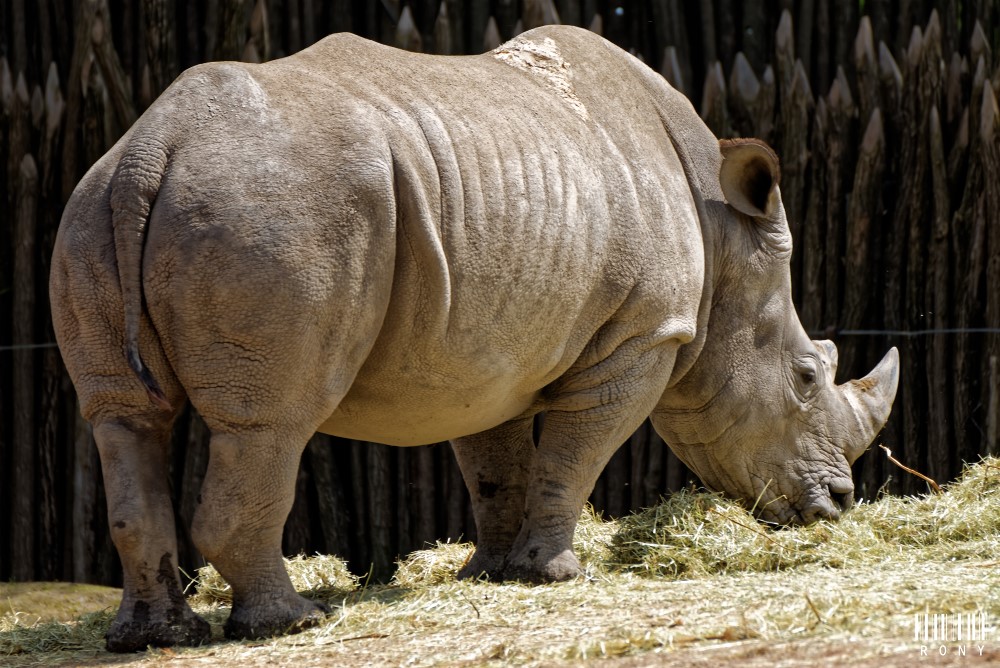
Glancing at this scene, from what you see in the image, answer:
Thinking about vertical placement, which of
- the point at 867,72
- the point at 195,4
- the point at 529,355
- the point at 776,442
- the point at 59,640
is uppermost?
the point at 195,4

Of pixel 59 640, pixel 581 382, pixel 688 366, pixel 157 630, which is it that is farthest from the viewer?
pixel 688 366

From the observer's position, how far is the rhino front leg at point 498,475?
18.9ft

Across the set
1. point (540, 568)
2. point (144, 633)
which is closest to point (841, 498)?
point (540, 568)

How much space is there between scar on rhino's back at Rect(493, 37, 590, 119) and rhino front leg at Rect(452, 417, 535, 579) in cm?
128

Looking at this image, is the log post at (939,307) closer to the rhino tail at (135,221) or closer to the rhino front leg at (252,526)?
the rhino front leg at (252,526)

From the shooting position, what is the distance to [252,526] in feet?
14.5

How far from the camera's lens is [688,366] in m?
5.77

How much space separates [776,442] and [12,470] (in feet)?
13.2

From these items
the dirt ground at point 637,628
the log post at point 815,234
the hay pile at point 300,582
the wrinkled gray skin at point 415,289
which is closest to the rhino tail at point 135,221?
the wrinkled gray skin at point 415,289

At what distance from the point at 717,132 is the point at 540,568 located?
10.3 feet

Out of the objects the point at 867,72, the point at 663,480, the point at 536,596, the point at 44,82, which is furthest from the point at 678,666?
the point at 44,82

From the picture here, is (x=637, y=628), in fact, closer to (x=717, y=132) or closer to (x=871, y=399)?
(x=871, y=399)

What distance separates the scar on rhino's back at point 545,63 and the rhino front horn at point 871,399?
1875 millimetres

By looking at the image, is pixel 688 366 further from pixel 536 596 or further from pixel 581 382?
pixel 536 596
